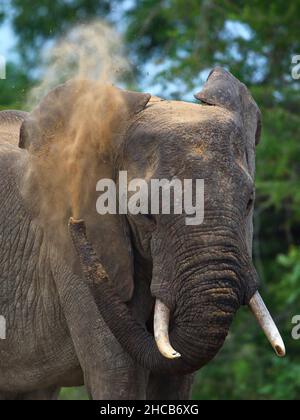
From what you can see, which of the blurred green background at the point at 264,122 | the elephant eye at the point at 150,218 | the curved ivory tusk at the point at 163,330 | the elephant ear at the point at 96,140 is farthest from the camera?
the blurred green background at the point at 264,122

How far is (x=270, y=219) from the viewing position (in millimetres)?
13555

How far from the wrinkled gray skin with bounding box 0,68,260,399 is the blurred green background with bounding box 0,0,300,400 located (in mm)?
5559

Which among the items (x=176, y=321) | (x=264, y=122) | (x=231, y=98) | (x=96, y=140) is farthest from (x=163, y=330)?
(x=264, y=122)

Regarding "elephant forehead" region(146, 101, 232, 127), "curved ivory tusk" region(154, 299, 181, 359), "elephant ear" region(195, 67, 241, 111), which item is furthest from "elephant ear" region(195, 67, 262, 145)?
"curved ivory tusk" region(154, 299, 181, 359)

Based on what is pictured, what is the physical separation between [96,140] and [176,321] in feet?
2.67

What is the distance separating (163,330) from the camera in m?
5.05

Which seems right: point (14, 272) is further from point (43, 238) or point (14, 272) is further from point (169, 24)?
point (169, 24)

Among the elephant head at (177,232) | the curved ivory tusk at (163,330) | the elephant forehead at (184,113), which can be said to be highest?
the elephant forehead at (184,113)

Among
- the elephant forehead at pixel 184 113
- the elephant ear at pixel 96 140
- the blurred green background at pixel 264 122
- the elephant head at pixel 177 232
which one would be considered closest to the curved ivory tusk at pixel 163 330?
the elephant head at pixel 177 232

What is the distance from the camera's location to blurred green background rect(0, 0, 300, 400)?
12.1 m

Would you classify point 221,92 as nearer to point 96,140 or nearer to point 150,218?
point 96,140

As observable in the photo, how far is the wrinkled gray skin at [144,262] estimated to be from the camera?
199 inches

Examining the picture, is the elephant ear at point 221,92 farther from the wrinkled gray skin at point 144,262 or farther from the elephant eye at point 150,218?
the elephant eye at point 150,218

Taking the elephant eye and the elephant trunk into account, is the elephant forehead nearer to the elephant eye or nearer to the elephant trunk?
the elephant eye
